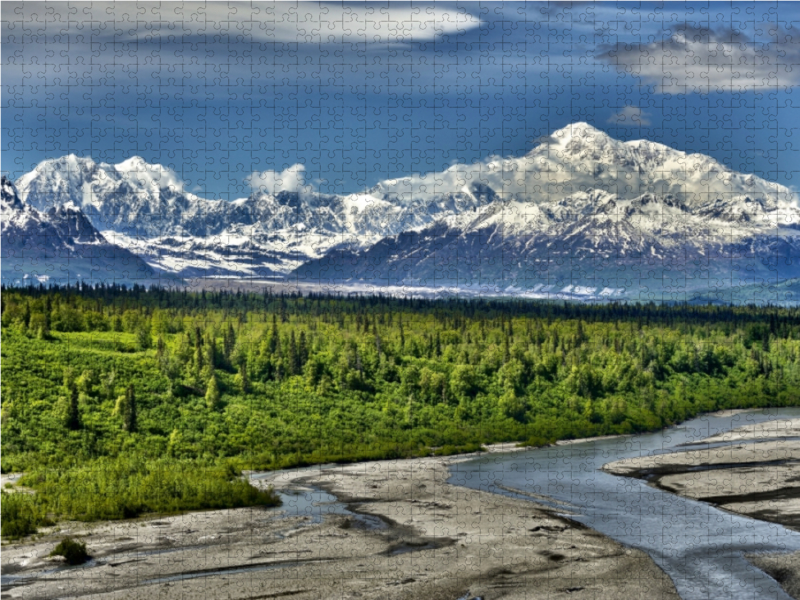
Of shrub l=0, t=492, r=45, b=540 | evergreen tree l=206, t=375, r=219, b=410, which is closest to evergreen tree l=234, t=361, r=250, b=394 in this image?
evergreen tree l=206, t=375, r=219, b=410

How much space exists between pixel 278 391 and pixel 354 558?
2213 inches

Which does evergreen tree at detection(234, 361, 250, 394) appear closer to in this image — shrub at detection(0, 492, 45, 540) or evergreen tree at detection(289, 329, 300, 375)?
evergreen tree at detection(289, 329, 300, 375)

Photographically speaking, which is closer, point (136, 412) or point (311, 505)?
point (311, 505)

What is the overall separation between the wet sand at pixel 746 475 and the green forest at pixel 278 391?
1582 centimetres

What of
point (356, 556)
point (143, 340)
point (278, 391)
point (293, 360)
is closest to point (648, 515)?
point (356, 556)

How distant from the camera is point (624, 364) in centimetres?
13562

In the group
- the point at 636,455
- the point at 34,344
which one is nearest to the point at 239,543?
the point at 636,455

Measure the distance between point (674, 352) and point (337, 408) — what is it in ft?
196

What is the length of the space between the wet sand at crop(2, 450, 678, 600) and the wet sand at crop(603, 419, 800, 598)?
23.3 feet

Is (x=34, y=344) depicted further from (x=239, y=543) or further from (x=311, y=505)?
(x=239, y=543)

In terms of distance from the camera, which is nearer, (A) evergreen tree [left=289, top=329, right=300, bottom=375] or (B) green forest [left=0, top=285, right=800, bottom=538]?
→ (B) green forest [left=0, top=285, right=800, bottom=538]

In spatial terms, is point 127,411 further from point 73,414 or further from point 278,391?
point 278,391

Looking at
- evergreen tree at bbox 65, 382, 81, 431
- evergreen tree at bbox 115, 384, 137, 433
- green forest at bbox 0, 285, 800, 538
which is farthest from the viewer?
evergreen tree at bbox 115, 384, 137, 433

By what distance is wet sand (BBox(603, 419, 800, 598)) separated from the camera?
2490 inches
